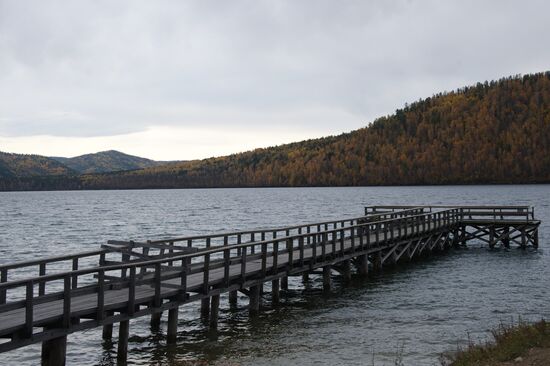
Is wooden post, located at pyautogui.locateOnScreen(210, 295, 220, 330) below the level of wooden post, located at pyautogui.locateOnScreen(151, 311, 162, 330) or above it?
above

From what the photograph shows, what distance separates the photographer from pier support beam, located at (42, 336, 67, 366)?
44.4ft

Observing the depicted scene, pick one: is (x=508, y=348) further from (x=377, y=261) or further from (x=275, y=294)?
(x=377, y=261)

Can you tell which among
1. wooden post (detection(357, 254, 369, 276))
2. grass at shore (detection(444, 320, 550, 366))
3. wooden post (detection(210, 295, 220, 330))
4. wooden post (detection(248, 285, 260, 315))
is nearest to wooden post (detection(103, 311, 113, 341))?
wooden post (detection(210, 295, 220, 330))

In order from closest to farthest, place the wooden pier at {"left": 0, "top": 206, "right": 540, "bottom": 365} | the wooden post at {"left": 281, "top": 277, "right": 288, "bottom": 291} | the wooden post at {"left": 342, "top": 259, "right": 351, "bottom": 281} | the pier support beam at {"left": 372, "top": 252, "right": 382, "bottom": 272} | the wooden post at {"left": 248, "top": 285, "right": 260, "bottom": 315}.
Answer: the wooden pier at {"left": 0, "top": 206, "right": 540, "bottom": 365}
the wooden post at {"left": 248, "top": 285, "right": 260, "bottom": 315}
the wooden post at {"left": 281, "top": 277, "right": 288, "bottom": 291}
the wooden post at {"left": 342, "top": 259, "right": 351, "bottom": 281}
the pier support beam at {"left": 372, "top": 252, "right": 382, "bottom": 272}

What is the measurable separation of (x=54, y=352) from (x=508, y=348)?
10495 millimetres

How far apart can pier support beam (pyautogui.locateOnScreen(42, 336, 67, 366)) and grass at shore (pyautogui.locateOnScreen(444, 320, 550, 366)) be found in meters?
8.93

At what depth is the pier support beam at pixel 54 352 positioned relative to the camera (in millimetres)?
13531

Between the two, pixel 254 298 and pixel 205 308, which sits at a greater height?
pixel 254 298

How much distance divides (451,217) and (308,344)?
2736cm

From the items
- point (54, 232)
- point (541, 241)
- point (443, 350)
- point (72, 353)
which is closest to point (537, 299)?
point (443, 350)

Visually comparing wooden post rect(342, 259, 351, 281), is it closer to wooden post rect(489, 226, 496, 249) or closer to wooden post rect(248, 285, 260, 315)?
wooden post rect(248, 285, 260, 315)

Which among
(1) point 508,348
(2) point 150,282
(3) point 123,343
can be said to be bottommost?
(3) point 123,343

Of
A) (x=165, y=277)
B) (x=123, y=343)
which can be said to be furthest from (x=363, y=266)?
(x=123, y=343)

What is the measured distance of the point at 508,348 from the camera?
13336 millimetres
